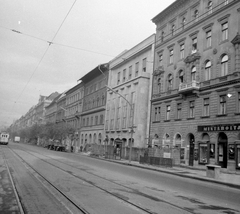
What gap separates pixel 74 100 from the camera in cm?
7412

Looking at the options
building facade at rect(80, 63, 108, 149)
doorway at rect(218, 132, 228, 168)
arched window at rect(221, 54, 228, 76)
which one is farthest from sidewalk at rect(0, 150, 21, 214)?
building facade at rect(80, 63, 108, 149)

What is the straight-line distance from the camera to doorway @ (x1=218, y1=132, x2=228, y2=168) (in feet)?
83.8

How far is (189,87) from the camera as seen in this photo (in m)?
29.6

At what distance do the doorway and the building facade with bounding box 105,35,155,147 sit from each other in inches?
465

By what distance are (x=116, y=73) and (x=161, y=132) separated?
67.1 feet

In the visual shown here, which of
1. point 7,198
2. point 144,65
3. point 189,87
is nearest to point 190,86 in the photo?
point 189,87

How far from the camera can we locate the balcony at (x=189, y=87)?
29.2 metres

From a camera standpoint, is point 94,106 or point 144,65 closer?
point 144,65

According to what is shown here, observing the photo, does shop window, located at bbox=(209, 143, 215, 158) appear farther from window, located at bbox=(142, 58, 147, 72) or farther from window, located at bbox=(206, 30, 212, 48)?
window, located at bbox=(142, 58, 147, 72)

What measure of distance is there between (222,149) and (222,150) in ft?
0.30

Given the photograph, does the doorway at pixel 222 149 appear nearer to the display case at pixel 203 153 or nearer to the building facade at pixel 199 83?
the building facade at pixel 199 83

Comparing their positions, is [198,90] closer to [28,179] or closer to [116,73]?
[28,179]

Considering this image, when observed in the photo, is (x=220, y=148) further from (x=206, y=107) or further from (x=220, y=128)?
(x=206, y=107)

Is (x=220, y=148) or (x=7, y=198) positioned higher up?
(x=220, y=148)
